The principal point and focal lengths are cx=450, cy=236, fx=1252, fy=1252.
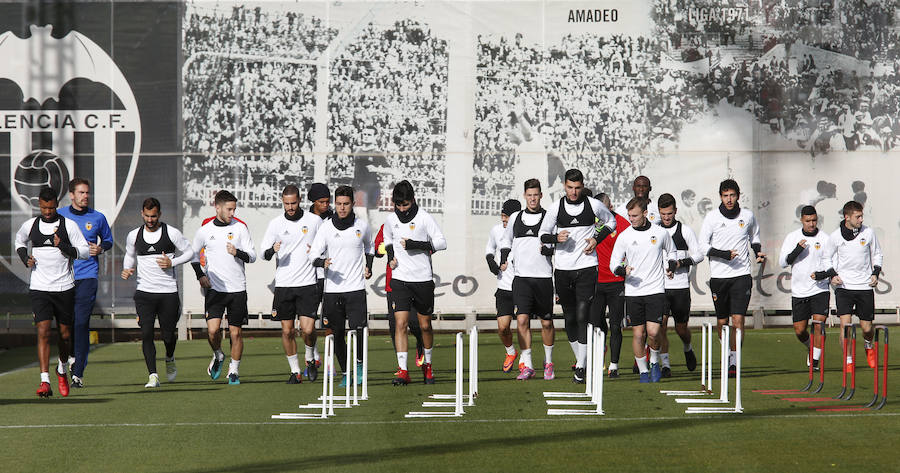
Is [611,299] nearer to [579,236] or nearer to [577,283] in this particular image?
[577,283]

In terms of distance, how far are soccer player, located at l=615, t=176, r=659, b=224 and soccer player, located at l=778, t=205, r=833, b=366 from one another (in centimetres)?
160

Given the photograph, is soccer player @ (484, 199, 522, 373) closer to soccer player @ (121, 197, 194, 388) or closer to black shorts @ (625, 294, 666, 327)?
black shorts @ (625, 294, 666, 327)

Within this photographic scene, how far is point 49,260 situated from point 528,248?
5.21 meters

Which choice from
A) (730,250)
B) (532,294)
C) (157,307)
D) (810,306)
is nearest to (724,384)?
(532,294)

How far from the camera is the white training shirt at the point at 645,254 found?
43.5 feet

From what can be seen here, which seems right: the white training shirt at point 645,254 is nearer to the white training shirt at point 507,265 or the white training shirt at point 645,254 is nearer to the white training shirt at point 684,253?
the white training shirt at point 684,253

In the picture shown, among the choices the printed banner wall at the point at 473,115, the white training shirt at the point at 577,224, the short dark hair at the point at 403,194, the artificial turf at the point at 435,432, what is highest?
the printed banner wall at the point at 473,115

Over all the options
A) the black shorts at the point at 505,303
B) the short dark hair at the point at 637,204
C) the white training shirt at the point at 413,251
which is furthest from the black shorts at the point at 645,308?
the white training shirt at the point at 413,251

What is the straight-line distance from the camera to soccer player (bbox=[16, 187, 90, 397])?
13.3 metres

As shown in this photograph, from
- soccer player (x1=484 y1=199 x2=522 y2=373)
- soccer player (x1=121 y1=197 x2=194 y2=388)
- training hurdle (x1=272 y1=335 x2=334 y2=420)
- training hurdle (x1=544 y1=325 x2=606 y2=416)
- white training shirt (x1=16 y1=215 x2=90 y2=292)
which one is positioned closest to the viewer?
training hurdle (x1=544 y1=325 x2=606 y2=416)

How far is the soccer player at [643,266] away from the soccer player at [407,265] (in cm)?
198

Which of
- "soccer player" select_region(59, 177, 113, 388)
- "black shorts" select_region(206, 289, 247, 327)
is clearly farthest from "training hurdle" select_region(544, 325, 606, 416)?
"soccer player" select_region(59, 177, 113, 388)

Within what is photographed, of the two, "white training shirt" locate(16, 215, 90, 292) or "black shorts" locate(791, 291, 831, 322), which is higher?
"white training shirt" locate(16, 215, 90, 292)

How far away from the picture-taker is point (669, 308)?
14039 millimetres
